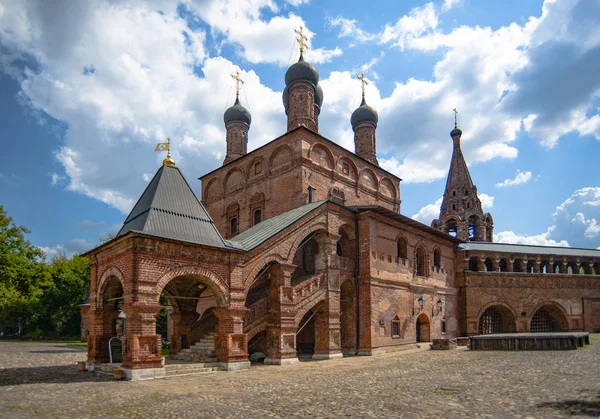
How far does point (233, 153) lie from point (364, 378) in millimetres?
18709

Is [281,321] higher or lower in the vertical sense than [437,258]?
lower

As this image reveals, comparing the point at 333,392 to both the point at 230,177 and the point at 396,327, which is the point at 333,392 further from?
the point at 230,177

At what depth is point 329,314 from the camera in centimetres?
1672

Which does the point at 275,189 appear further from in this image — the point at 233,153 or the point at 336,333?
the point at 336,333

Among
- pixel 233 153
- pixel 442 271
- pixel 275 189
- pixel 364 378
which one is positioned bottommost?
pixel 364 378

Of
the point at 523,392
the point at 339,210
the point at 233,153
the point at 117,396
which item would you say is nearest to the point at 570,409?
the point at 523,392

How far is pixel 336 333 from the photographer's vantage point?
16.9 meters

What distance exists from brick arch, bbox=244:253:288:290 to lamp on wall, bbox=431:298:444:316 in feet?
33.8

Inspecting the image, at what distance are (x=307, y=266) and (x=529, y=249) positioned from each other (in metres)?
16.9

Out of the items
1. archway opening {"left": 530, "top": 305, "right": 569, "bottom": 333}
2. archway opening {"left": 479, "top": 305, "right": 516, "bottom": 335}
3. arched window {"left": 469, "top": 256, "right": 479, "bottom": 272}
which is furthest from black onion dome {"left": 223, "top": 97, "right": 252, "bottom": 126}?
archway opening {"left": 530, "top": 305, "right": 569, "bottom": 333}

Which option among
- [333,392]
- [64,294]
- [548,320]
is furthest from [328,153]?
[64,294]

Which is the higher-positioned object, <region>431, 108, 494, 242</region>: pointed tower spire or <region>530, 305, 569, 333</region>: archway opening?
<region>431, 108, 494, 242</region>: pointed tower spire

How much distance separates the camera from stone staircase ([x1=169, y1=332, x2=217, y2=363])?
558 inches

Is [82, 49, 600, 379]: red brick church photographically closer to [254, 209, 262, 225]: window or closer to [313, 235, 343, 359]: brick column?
[313, 235, 343, 359]: brick column
